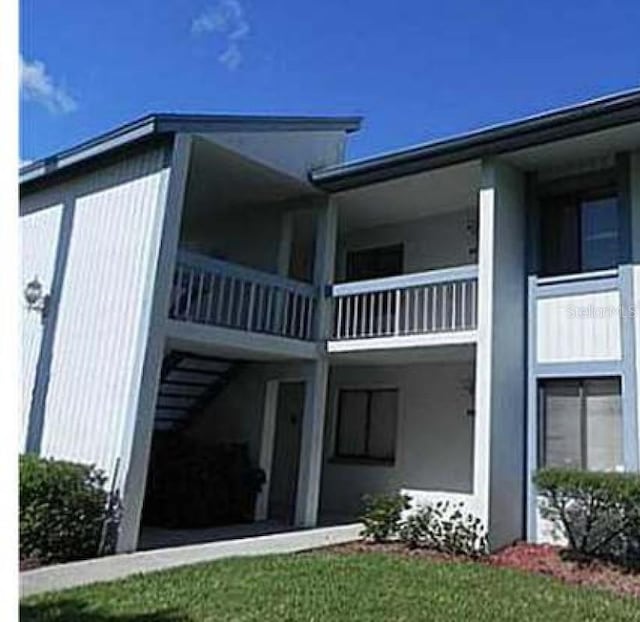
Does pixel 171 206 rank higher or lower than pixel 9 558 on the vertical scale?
higher

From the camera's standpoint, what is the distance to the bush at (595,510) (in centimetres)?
993

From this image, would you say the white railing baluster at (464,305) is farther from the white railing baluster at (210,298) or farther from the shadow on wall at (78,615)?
the shadow on wall at (78,615)

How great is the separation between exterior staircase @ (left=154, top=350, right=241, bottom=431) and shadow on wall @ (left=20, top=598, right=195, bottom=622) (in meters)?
6.95

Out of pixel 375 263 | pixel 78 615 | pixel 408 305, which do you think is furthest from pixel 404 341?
pixel 78 615

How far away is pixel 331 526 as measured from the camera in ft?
45.2

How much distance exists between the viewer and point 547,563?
10.4 metres

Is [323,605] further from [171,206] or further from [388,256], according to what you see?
[388,256]

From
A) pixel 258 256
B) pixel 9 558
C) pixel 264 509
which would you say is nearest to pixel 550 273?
pixel 258 256

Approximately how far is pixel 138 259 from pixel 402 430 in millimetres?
7124

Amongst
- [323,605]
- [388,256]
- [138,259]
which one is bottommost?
[323,605]

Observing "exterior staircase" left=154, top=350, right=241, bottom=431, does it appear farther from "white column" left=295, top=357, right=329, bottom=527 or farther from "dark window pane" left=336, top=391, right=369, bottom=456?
"dark window pane" left=336, top=391, right=369, bottom=456

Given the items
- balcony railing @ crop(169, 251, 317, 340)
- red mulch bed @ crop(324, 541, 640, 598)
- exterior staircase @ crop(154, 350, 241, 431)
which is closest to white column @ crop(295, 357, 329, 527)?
balcony railing @ crop(169, 251, 317, 340)

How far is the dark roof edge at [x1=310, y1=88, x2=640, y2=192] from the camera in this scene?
1040cm

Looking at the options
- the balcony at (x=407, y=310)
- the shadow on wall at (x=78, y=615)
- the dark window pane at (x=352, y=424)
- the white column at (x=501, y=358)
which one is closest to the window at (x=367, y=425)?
the dark window pane at (x=352, y=424)
